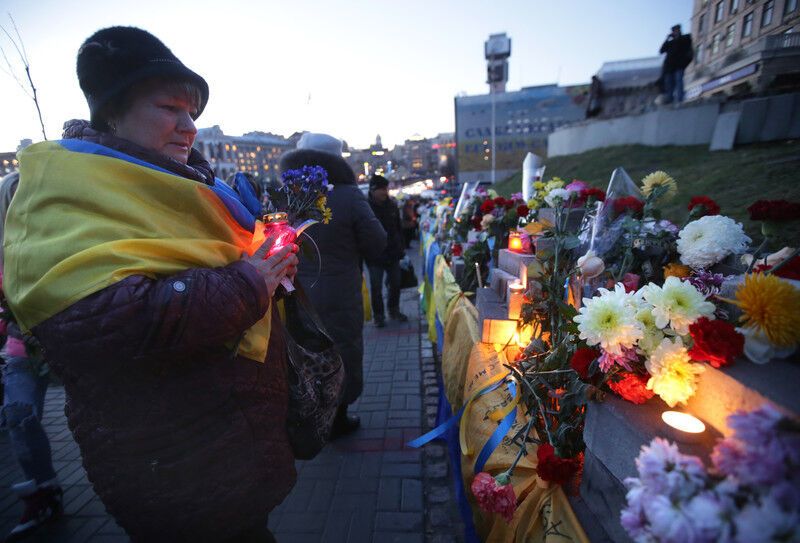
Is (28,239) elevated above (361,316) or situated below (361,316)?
above

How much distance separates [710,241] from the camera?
4.76 ft

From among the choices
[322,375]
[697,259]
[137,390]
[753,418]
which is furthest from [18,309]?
[697,259]

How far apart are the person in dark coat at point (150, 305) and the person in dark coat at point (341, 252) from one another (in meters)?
1.47

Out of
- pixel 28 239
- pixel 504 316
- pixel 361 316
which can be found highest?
pixel 28 239

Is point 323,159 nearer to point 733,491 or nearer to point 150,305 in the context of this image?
point 150,305

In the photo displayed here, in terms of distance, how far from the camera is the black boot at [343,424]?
126 inches

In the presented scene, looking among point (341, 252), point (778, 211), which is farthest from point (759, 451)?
point (341, 252)

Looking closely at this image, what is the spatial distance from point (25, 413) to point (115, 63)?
268 cm

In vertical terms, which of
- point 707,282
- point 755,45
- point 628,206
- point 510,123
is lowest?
point 707,282

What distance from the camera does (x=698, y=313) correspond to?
1.01 meters

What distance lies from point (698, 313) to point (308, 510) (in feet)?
8.61

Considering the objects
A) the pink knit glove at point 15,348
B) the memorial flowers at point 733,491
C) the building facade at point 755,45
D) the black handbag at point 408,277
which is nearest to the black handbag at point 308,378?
the memorial flowers at point 733,491

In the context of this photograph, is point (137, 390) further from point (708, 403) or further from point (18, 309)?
point (708, 403)

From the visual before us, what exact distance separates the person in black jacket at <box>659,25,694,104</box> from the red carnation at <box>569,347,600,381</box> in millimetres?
14208
